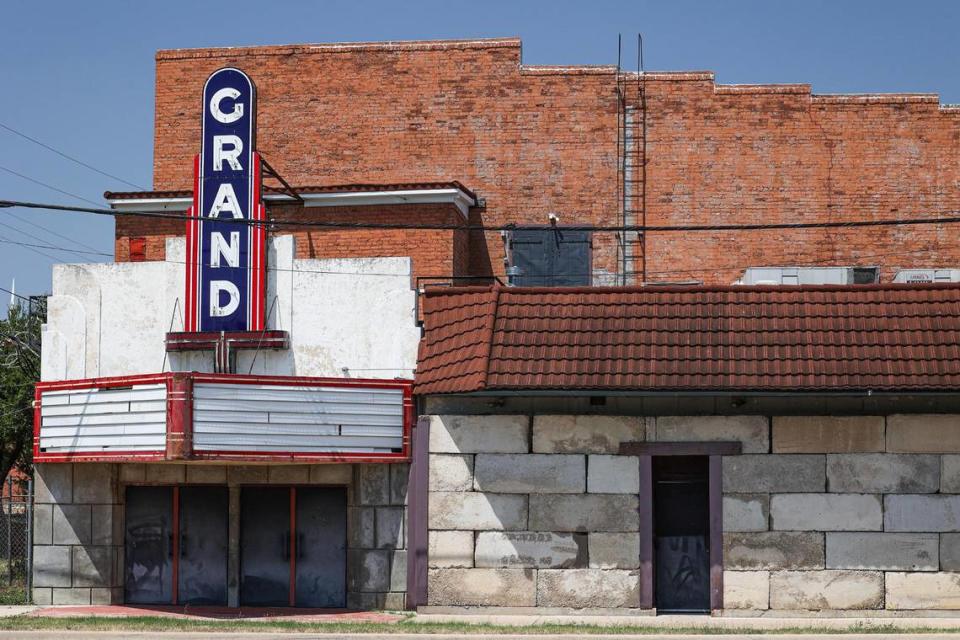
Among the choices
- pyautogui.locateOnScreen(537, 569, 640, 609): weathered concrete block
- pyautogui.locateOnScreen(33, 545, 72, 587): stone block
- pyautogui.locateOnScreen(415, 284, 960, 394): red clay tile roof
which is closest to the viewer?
pyautogui.locateOnScreen(415, 284, 960, 394): red clay tile roof

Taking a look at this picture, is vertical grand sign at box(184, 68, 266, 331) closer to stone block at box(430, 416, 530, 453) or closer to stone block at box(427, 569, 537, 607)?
stone block at box(430, 416, 530, 453)

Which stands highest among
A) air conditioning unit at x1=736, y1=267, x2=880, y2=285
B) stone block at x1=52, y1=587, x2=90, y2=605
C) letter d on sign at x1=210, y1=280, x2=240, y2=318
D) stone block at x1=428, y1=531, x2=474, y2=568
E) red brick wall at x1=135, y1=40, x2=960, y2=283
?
red brick wall at x1=135, y1=40, x2=960, y2=283

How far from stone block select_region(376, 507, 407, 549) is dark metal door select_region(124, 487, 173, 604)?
393 centimetres

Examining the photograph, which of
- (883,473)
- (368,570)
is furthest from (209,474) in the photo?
(883,473)

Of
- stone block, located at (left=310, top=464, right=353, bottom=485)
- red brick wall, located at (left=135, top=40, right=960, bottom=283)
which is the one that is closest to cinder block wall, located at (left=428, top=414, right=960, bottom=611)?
stone block, located at (left=310, top=464, right=353, bottom=485)

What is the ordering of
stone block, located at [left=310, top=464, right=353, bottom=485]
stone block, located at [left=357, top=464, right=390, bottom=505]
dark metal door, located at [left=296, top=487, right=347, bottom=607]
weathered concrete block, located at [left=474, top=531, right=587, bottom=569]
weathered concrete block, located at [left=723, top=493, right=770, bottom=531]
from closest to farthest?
weathered concrete block, located at [left=723, top=493, right=770, bottom=531]
weathered concrete block, located at [left=474, top=531, right=587, bottom=569]
stone block, located at [left=357, top=464, right=390, bottom=505]
stone block, located at [left=310, top=464, right=353, bottom=485]
dark metal door, located at [left=296, top=487, right=347, bottom=607]

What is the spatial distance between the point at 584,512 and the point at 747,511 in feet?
8.39

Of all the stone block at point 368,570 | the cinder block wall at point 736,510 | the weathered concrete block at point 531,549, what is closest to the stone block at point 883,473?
the cinder block wall at point 736,510

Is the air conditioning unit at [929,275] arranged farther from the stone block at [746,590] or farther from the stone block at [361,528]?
the stone block at [361,528]

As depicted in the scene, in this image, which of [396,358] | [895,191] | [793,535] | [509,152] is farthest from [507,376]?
[895,191]

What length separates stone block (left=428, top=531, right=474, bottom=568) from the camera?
22.4 metres

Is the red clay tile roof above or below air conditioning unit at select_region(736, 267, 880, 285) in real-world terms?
below

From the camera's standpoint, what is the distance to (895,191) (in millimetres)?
33281

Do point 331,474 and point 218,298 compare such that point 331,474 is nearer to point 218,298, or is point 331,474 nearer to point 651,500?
point 218,298
